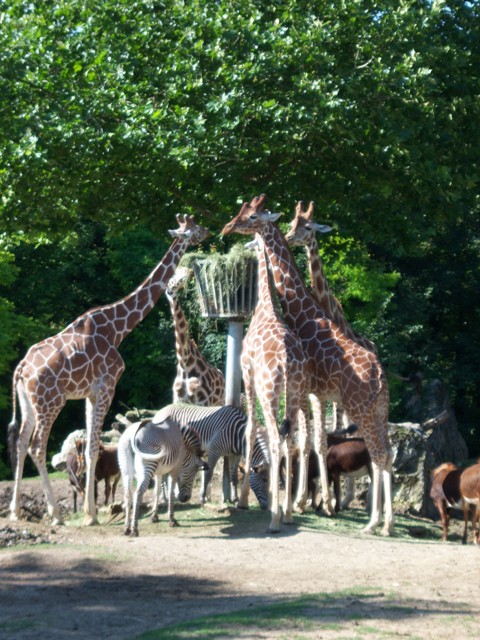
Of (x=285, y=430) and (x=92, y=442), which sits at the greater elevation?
(x=285, y=430)

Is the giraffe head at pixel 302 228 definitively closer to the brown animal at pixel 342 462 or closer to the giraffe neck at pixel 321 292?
the giraffe neck at pixel 321 292

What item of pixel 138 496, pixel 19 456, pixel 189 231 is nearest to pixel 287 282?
pixel 189 231

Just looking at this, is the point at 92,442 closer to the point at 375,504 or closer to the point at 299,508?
the point at 299,508

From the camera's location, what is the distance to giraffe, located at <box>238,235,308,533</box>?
12469 mm

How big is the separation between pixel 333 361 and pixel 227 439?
1827 millimetres

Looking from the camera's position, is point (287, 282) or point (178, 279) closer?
point (287, 282)

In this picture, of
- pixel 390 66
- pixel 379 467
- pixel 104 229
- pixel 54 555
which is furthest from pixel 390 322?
pixel 54 555

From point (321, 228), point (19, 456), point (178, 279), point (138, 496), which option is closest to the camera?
point (138, 496)

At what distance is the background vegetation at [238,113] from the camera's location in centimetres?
1498

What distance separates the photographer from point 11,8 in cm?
1709

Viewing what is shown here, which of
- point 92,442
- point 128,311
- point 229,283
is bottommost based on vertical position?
point 92,442

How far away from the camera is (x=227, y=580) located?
977 centimetres

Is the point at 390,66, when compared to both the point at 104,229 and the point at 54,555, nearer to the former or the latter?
the point at 54,555

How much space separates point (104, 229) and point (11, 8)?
45.3ft
